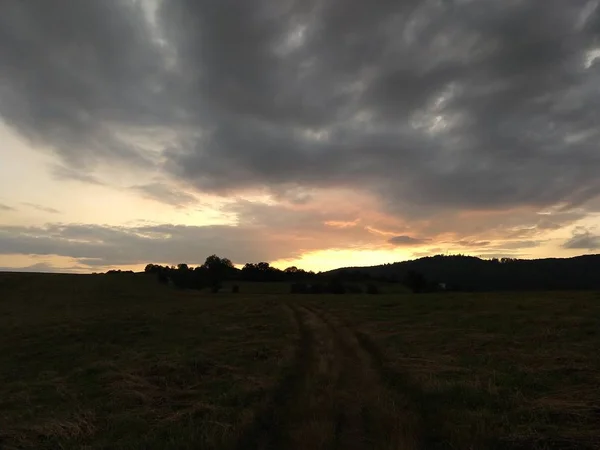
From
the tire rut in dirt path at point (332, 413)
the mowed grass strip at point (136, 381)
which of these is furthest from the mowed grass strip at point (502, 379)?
the mowed grass strip at point (136, 381)

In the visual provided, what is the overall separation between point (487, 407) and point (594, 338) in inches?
545

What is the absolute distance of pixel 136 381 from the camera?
15.3m

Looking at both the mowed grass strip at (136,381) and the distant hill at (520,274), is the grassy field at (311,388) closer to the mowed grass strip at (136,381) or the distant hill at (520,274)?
the mowed grass strip at (136,381)

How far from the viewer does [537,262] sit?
584ft

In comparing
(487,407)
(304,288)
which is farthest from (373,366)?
(304,288)

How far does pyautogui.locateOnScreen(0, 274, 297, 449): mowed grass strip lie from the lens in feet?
32.6

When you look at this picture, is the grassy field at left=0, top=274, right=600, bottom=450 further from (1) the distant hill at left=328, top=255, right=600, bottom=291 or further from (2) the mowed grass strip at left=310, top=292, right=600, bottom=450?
(1) the distant hill at left=328, top=255, right=600, bottom=291

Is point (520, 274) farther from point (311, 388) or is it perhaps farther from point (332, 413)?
point (332, 413)

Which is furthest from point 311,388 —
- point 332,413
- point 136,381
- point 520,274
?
point 520,274

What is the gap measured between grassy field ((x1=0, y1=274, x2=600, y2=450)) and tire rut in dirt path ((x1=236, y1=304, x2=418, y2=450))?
1.8 inches

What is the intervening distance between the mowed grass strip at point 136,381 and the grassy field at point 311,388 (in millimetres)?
66

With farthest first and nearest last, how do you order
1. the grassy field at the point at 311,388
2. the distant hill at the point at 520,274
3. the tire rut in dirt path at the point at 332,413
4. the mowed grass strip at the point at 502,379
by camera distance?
the distant hill at the point at 520,274 → the grassy field at the point at 311,388 → the mowed grass strip at the point at 502,379 → the tire rut in dirt path at the point at 332,413

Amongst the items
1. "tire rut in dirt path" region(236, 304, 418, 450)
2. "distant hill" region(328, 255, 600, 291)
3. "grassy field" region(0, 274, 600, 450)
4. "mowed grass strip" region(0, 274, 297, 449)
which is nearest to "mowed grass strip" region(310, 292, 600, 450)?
"grassy field" region(0, 274, 600, 450)

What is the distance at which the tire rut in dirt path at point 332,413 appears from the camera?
8.92 meters
